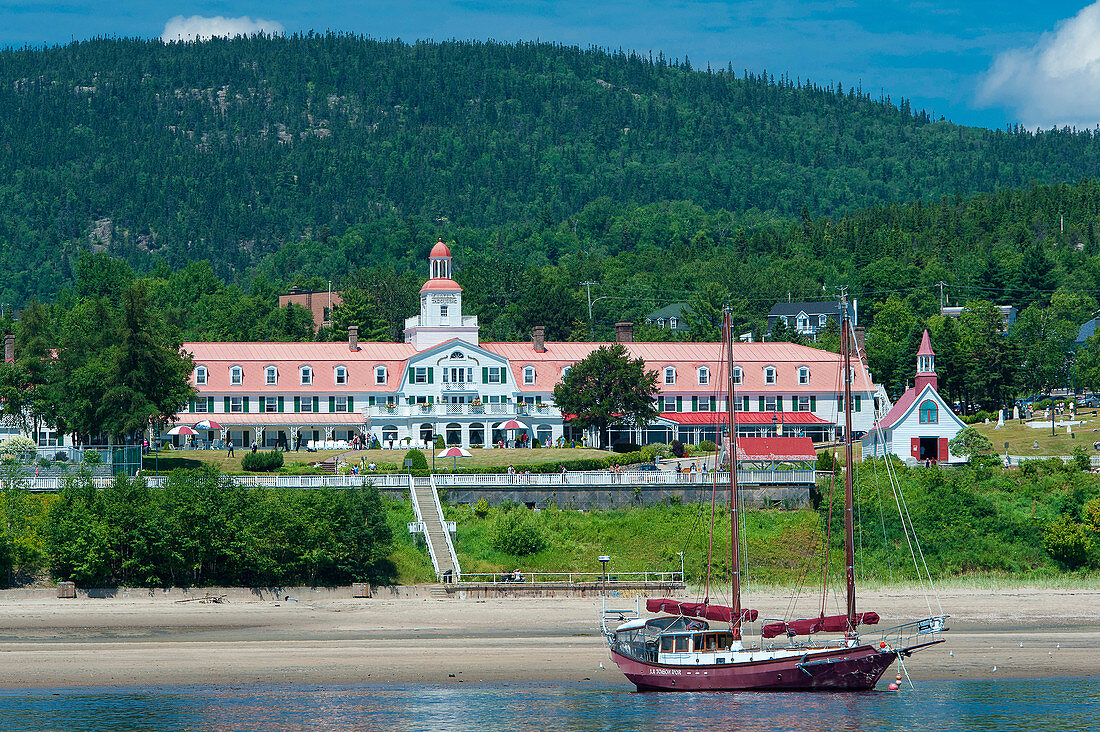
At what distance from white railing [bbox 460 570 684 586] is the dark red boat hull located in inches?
598

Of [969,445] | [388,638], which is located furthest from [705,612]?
[969,445]

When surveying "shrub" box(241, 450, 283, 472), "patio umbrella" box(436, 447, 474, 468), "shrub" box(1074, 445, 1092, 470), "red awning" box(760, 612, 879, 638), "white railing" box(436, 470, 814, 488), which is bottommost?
"red awning" box(760, 612, 879, 638)

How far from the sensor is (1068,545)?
6325 cm

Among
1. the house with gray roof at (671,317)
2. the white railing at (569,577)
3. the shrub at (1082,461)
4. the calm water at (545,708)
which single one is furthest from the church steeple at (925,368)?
the house with gray roof at (671,317)

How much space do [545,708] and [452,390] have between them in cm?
5798

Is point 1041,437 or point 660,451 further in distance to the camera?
point 1041,437

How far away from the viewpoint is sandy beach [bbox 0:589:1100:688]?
44.2m

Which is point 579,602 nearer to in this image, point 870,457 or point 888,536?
point 888,536

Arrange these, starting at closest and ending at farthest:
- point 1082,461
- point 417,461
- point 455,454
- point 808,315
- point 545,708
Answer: point 545,708 → point 1082,461 → point 417,461 → point 455,454 → point 808,315

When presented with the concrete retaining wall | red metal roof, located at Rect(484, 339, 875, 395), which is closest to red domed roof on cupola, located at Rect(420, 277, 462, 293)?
red metal roof, located at Rect(484, 339, 875, 395)

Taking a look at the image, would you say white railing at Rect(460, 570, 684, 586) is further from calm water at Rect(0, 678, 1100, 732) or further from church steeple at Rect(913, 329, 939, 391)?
church steeple at Rect(913, 329, 939, 391)

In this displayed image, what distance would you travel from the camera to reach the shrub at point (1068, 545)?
63062 millimetres

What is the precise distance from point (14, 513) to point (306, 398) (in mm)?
38469

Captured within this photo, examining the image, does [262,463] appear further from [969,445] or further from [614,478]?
[969,445]
